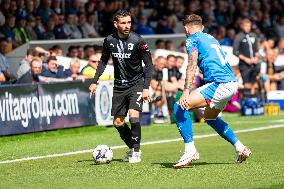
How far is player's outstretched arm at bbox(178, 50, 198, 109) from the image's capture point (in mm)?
14164

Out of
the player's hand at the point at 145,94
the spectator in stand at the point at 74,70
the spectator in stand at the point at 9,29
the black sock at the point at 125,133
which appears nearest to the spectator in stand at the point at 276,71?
the spectator in stand at the point at 74,70

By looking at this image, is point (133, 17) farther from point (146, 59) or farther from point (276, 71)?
point (146, 59)

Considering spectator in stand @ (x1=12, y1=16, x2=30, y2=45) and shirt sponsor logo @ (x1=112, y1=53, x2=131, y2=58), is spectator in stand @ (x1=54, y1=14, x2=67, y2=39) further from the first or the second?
shirt sponsor logo @ (x1=112, y1=53, x2=131, y2=58)

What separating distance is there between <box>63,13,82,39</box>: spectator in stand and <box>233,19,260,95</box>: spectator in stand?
4.06 metres

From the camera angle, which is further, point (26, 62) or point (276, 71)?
point (276, 71)

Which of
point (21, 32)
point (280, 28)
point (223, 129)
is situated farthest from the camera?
point (280, 28)

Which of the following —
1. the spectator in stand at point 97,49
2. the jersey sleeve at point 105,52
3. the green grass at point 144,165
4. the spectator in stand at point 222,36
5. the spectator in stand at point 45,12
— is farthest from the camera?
the spectator in stand at point 222,36

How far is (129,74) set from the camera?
51.7ft

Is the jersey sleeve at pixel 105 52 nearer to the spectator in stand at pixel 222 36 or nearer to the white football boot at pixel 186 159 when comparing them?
the white football boot at pixel 186 159

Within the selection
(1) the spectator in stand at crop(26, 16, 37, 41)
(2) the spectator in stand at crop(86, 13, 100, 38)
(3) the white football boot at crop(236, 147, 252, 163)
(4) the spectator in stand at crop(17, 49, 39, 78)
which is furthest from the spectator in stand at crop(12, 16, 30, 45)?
(3) the white football boot at crop(236, 147, 252, 163)

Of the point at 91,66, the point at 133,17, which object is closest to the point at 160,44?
the point at 133,17

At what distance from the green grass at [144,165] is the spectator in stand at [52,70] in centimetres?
167

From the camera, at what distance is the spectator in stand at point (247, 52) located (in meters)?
27.2

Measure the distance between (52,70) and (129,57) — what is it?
7.50 m
